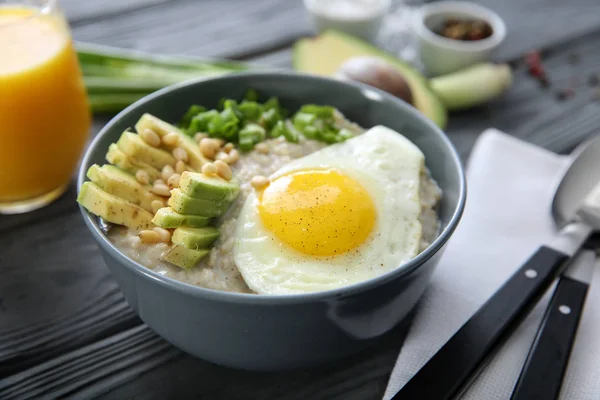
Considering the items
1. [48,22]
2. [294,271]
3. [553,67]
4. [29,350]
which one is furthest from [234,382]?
[553,67]

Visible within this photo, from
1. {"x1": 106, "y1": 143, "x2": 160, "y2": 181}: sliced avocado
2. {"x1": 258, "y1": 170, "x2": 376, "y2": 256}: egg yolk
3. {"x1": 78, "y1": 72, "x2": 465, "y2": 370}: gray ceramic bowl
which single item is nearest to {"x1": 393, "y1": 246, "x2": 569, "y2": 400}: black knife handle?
{"x1": 78, "y1": 72, "x2": 465, "y2": 370}: gray ceramic bowl

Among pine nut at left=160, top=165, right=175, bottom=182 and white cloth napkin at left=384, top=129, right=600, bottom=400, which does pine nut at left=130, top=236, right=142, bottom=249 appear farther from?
white cloth napkin at left=384, top=129, right=600, bottom=400

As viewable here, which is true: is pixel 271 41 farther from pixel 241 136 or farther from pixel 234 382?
pixel 234 382

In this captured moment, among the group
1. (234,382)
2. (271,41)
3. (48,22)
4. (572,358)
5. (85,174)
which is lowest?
(572,358)

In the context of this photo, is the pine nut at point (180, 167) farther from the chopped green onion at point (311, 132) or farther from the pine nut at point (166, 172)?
the chopped green onion at point (311, 132)

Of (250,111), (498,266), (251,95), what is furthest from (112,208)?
(498,266)

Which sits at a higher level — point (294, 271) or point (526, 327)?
point (294, 271)
